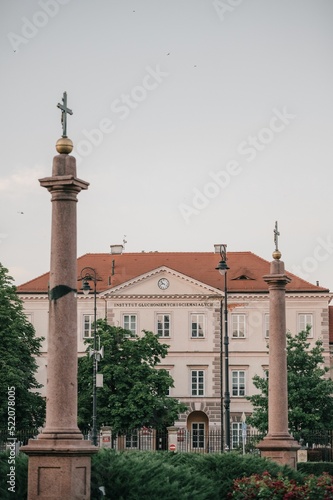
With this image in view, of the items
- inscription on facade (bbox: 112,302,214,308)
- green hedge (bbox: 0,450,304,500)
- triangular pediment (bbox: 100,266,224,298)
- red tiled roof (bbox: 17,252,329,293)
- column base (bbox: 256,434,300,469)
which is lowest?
green hedge (bbox: 0,450,304,500)

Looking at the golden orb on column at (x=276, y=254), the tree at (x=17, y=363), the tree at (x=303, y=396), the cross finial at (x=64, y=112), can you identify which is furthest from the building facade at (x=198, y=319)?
the cross finial at (x=64, y=112)

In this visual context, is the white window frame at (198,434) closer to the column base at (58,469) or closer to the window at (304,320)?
the window at (304,320)

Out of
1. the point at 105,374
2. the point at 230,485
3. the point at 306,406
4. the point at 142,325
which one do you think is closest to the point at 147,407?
the point at 105,374

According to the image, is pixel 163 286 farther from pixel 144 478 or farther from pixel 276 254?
pixel 144 478

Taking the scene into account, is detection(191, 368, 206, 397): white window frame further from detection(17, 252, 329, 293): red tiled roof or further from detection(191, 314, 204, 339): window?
detection(17, 252, 329, 293): red tiled roof

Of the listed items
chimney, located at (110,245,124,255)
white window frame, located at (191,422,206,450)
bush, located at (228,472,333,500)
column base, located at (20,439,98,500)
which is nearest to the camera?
column base, located at (20,439,98,500)

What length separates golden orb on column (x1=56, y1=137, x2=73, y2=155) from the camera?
18844 mm

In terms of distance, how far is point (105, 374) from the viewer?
2345 inches

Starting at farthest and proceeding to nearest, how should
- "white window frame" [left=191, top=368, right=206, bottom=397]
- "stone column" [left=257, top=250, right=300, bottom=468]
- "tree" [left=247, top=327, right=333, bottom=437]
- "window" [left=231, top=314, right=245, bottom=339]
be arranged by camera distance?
"window" [left=231, top=314, right=245, bottom=339] < "white window frame" [left=191, top=368, right=206, bottom=397] < "tree" [left=247, top=327, right=333, bottom=437] < "stone column" [left=257, top=250, right=300, bottom=468]

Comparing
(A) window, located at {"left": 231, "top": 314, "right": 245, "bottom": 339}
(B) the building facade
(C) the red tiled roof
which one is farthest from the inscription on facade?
(A) window, located at {"left": 231, "top": 314, "right": 245, "bottom": 339}

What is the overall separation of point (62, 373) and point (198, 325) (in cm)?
5809

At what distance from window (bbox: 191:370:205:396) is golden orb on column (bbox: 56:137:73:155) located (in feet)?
187

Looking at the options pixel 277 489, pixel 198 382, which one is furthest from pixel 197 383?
pixel 277 489

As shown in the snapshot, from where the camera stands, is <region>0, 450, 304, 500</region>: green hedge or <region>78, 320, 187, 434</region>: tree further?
<region>78, 320, 187, 434</region>: tree
